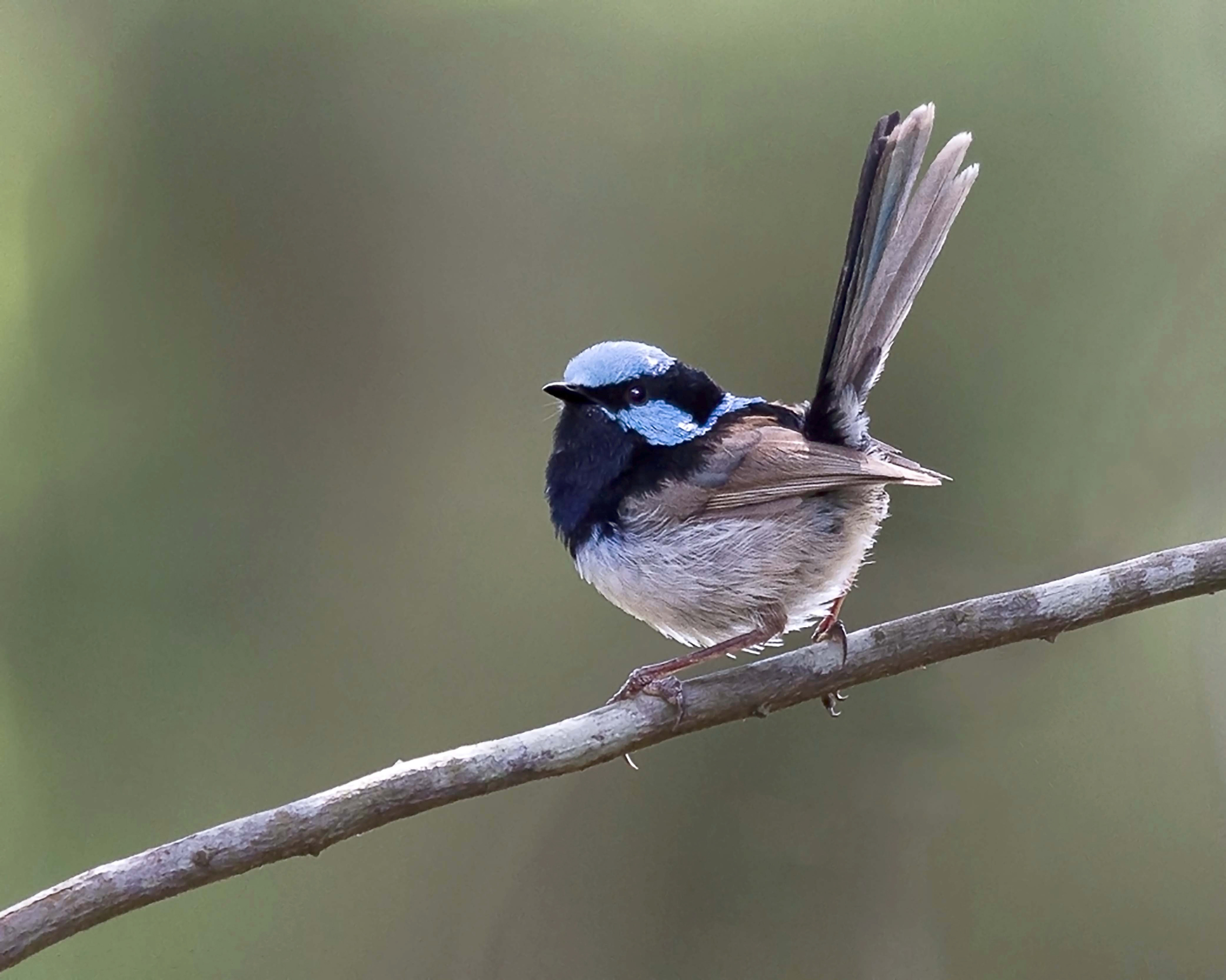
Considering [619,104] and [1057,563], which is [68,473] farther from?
[1057,563]

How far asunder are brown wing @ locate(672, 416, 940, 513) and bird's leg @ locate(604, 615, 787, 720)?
0.29 meters

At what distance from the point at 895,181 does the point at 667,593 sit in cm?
99

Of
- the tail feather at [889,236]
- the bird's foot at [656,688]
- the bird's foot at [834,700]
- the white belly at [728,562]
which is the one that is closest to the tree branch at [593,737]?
the bird's foot at [656,688]

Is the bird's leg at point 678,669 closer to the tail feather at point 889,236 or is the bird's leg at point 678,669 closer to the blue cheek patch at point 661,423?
the blue cheek patch at point 661,423

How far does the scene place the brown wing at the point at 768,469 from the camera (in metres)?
2.71

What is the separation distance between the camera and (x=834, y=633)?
105 inches

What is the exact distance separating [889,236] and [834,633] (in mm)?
843

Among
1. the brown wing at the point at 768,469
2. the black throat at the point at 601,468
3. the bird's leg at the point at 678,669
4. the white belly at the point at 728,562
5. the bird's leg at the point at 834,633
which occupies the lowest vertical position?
the bird's leg at the point at 834,633

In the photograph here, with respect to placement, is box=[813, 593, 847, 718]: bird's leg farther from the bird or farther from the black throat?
the black throat

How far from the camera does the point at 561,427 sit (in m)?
2.85

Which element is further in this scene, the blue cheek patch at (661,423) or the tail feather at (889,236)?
the blue cheek patch at (661,423)

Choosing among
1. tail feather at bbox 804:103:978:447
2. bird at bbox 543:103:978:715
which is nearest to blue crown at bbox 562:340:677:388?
bird at bbox 543:103:978:715

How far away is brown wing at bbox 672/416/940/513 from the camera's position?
2705mm

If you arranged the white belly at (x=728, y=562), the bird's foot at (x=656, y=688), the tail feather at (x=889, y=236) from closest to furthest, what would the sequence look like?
the bird's foot at (x=656, y=688)
the tail feather at (x=889, y=236)
the white belly at (x=728, y=562)
